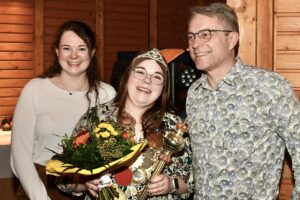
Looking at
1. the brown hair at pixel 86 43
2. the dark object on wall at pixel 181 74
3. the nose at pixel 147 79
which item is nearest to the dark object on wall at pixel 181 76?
the dark object on wall at pixel 181 74

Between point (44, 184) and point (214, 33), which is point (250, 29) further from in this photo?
point (44, 184)

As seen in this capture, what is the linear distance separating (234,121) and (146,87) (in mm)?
493

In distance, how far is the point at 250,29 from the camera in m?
2.83

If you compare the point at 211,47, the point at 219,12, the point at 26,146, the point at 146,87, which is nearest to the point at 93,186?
the point at 146,87

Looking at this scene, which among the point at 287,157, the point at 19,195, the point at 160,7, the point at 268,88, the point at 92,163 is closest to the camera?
the point at 92,163

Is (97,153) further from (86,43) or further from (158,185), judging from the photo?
(86,43)

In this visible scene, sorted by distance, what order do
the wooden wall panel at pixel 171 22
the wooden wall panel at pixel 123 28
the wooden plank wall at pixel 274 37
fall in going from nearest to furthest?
the wooden plank wall at pixel 274 37 → the wooden wall panel at pixel 123 28 → the wooden wall panel at pixel 171 22

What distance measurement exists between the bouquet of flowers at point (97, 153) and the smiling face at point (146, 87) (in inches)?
11.4

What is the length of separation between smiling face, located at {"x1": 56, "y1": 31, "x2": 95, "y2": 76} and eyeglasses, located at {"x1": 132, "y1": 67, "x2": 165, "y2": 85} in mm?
541

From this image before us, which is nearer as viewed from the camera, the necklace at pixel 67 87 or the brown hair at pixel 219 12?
the brown hair at pixel 219 12

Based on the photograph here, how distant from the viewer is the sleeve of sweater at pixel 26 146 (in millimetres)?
2674

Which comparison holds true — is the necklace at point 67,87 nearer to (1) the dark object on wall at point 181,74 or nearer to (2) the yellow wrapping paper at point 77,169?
(1) the dark object on wall at point 181,74

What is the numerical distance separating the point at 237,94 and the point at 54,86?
118cm

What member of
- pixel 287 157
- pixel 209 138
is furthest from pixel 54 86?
pixel 287 157
